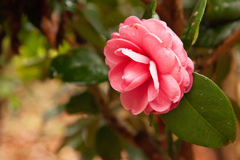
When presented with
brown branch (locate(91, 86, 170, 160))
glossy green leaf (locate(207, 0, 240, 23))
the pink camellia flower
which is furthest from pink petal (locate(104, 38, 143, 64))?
brown branch (locate(91, 86, 170, 160))

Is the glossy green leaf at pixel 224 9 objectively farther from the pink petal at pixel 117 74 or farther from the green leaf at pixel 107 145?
the green leaf at pixel 107 145

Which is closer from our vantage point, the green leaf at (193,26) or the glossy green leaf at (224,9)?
the green leaf at (193,26)

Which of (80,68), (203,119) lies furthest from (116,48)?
(80,68)

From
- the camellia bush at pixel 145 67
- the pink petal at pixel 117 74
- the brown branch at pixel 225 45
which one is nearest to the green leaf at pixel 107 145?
the camellia bush at pixel 145 67

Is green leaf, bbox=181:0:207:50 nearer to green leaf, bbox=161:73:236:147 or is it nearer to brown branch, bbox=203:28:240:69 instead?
green leaf, bbox=161:73:236:147

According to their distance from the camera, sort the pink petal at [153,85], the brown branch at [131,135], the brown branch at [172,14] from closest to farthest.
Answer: the pink petal at [153,85]
the brown branch at [172,14]
the brown branch at [131,135]

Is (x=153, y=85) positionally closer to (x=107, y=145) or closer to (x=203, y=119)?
(x=203, y=119)

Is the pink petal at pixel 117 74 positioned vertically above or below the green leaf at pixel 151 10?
below

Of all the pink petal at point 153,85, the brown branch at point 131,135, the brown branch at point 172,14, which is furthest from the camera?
the brown branch at point 131,135
